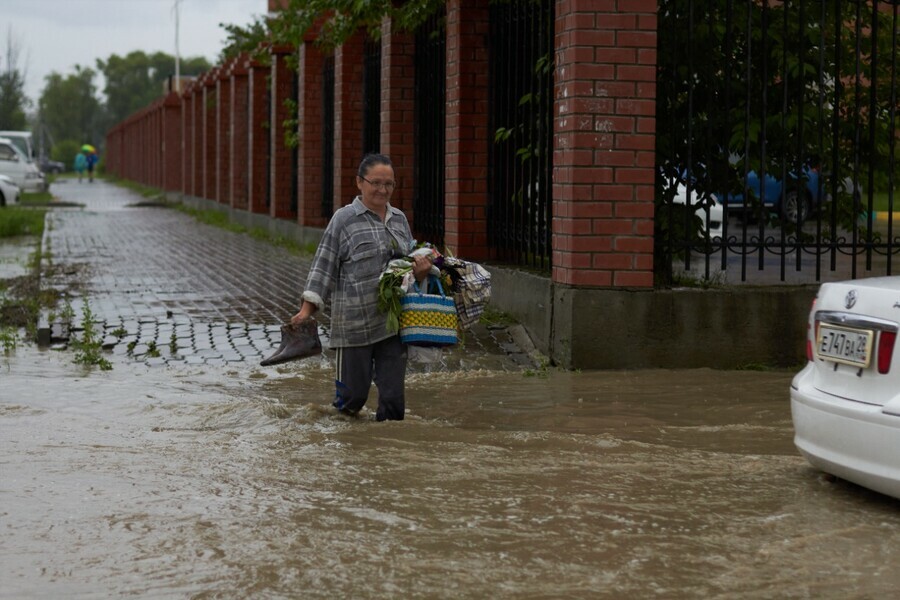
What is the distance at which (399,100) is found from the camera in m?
14.9

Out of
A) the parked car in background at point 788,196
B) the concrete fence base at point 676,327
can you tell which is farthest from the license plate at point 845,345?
the parked car in background at point 788,196

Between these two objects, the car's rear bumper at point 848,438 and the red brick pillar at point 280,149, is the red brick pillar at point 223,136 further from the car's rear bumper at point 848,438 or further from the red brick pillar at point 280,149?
the car's rear bumper at point 848,438

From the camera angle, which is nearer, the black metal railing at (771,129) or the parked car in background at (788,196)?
the parked car in background at (788,196)

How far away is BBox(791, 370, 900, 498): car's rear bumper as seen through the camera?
5.52 metres

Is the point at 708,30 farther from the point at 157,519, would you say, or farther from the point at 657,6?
the point at 157,519

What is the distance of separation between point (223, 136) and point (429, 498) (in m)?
25.1

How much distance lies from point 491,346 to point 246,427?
318 centimetres

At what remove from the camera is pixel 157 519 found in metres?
5.61

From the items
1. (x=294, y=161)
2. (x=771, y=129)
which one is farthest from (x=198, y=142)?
(x=771, y=129)

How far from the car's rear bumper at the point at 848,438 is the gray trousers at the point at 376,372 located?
7.21 ft

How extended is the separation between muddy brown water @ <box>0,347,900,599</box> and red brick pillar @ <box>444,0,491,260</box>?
3626 millimetres

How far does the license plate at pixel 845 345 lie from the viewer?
225 inches

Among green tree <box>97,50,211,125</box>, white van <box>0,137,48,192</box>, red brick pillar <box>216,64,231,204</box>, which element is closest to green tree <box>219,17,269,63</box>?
red brick pillar <box>216,64,231,204</box>

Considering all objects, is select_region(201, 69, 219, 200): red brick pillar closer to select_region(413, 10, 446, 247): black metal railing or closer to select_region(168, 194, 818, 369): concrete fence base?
select_region(413, 10, 446, 247): black metal railing
